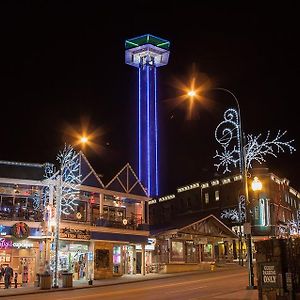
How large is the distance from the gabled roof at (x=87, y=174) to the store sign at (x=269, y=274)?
2744 centimetres

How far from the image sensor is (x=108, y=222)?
42562 millimetres

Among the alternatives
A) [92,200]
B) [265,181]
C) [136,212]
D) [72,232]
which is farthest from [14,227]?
[265,181]

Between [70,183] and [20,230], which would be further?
[70,183]

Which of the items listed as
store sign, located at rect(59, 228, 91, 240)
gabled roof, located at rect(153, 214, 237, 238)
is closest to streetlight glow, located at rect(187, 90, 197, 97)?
store sign, located at rect(59, 228, 91, 240)

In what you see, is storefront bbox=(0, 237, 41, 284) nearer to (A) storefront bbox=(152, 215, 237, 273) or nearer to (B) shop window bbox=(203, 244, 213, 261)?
(A) storefront bbox=(152, 215, 237, 273)

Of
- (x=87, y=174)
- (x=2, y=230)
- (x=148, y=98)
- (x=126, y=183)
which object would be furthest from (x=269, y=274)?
(x=148, y=98)

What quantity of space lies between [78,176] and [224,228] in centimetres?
2543

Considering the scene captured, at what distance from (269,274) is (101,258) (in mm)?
28181

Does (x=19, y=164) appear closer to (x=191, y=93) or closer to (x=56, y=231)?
(x=56, y=231)

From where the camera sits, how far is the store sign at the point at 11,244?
35353 millimetres

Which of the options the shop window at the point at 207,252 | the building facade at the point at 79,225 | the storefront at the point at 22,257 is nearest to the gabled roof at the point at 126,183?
the building facade at the point at 79,225

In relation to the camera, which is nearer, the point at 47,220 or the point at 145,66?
the point at 47,220

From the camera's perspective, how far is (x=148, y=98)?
234 feet

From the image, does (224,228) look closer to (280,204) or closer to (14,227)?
(280,204)
